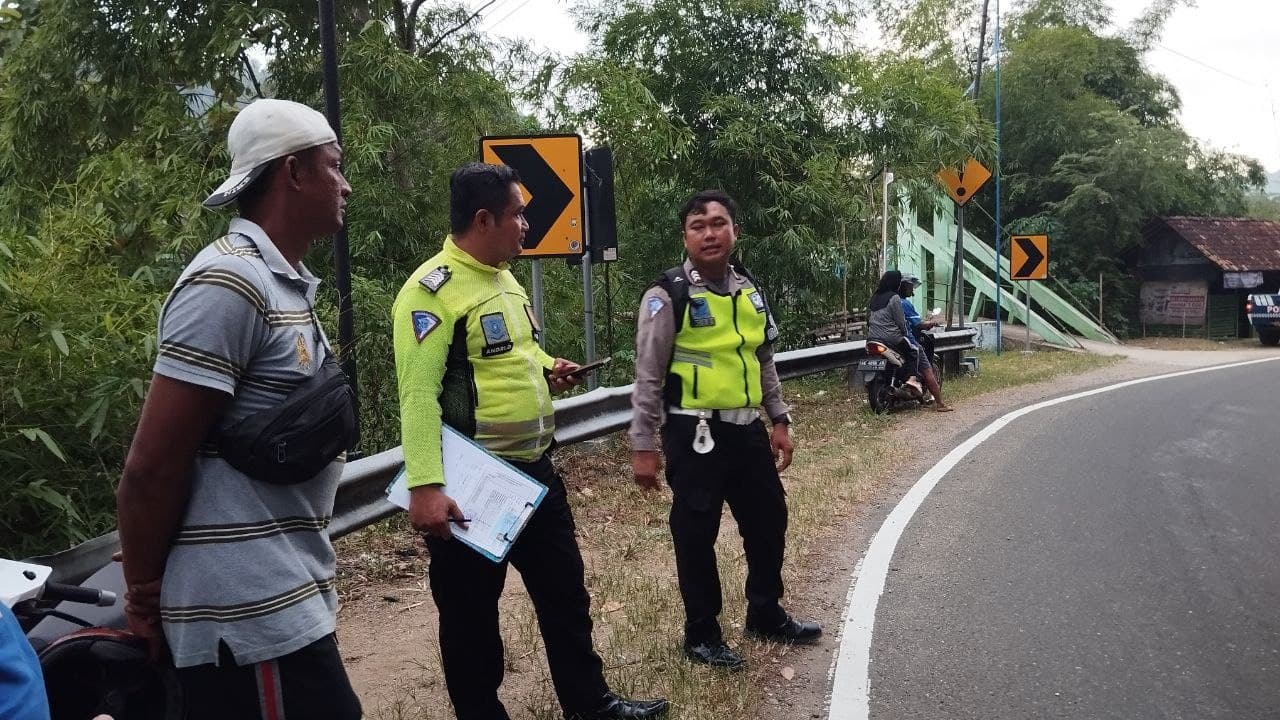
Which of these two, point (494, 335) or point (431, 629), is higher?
point (494, 335)

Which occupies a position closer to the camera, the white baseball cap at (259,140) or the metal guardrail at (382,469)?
the white baseball cap at (259,140)

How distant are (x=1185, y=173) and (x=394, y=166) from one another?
27.3 meters

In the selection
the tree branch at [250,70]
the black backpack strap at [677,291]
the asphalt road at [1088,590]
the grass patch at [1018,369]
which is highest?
the tree branch at [250,70]

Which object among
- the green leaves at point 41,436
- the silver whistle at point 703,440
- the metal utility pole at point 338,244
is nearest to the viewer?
the green leaves at point 41,436

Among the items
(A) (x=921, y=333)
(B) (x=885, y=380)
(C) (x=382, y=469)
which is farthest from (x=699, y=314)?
(A) (x=921, y=333)

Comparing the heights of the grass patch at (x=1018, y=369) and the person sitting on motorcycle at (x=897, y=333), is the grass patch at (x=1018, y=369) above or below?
below

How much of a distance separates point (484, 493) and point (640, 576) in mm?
2433

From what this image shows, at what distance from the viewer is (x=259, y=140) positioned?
2.04 m

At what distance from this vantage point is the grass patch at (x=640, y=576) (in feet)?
12.3

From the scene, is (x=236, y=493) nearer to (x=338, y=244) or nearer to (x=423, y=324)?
(x=423, y=324)

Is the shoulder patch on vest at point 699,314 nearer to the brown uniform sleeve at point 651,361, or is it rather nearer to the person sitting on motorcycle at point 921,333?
the brown uniform sleeve at point 651,361

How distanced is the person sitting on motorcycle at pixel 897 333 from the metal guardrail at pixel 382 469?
0.67m

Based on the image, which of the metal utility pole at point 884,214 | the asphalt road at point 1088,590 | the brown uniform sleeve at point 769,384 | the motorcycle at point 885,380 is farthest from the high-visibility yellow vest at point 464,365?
the metal utility pole at point 884,214

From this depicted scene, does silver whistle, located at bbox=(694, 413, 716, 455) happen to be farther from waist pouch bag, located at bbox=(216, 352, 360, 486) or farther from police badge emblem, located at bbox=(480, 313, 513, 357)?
waist pouch bag, located at bbox=(216, 352, 360, 486)
